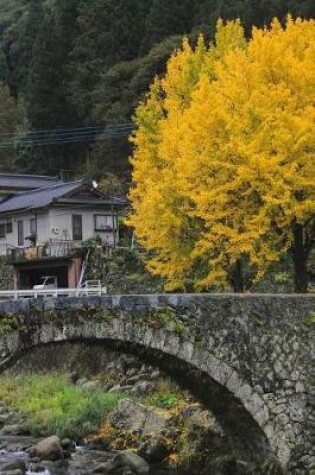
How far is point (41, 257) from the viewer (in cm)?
4041

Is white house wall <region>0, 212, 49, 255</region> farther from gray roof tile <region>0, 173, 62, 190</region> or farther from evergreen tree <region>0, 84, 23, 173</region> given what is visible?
evergreen tree <region>0, 84, 23, 173</region>

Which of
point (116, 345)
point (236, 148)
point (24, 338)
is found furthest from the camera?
point (236, 148)

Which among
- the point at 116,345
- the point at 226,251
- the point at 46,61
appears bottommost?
the point at 116,345

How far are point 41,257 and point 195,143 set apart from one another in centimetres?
2152

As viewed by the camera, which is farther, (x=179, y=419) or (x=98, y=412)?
(x=98, y=412)

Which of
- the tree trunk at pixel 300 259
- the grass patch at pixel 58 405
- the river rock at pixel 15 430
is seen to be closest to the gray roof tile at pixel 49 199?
the grass patch at pixel 58 405

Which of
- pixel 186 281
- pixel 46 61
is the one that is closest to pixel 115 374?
pixel 186 281

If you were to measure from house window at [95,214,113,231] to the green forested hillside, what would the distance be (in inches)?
344

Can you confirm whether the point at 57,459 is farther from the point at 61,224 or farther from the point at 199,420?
the point at 61,224

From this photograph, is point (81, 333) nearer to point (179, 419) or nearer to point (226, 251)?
point (179, 419)

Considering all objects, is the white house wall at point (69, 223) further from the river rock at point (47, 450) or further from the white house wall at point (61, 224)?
the river rock at point (47, 450)

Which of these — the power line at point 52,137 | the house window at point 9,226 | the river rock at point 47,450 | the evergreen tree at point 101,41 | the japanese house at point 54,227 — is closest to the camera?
the river rock at point 47,450

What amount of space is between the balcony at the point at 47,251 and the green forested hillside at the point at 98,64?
1352 cm

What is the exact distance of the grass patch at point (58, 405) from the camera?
2081 centimetres
